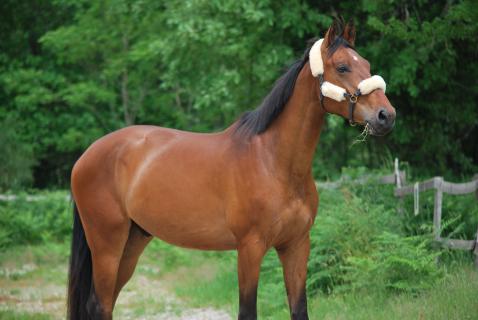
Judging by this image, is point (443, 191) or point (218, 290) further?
point (218, 290)

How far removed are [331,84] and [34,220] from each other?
408 inches

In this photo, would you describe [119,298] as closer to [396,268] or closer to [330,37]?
Answer: [396,268]

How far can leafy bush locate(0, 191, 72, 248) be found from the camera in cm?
1295

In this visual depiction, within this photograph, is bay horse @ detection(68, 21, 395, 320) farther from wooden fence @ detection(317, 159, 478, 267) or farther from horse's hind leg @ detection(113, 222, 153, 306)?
wooden fence @ detection(317, 159, 478, 267)

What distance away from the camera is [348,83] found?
4316 millimetres

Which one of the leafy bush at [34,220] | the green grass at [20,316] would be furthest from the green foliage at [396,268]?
the leafy bush at [34,220]

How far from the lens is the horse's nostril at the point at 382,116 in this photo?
4120 mm

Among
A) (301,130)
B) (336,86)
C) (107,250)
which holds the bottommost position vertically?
(107,250)

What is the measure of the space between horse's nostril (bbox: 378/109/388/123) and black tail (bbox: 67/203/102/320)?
2.78 metres

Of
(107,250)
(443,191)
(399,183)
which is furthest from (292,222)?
(399,183)

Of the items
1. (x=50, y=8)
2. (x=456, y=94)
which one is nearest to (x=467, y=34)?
(x=456, y=94)

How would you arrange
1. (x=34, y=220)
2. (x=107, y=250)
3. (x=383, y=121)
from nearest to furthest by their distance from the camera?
(x=383, y=121) < (x=107, y=250) < (x=34, y=220)

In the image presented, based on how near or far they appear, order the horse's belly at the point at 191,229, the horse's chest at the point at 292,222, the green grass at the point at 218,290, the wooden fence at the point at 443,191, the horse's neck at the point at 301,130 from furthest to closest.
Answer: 1. the wooden fence at the point at 443,191
2. the green grass at the point at 218,290
3. the horse's belly at the point at 191,229
4. the horse's neck at the point at 301,130
5. the horse's chest at the point at 292,222

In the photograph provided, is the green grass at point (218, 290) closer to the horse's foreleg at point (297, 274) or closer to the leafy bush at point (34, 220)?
the leafy bush at point (34, 220)
